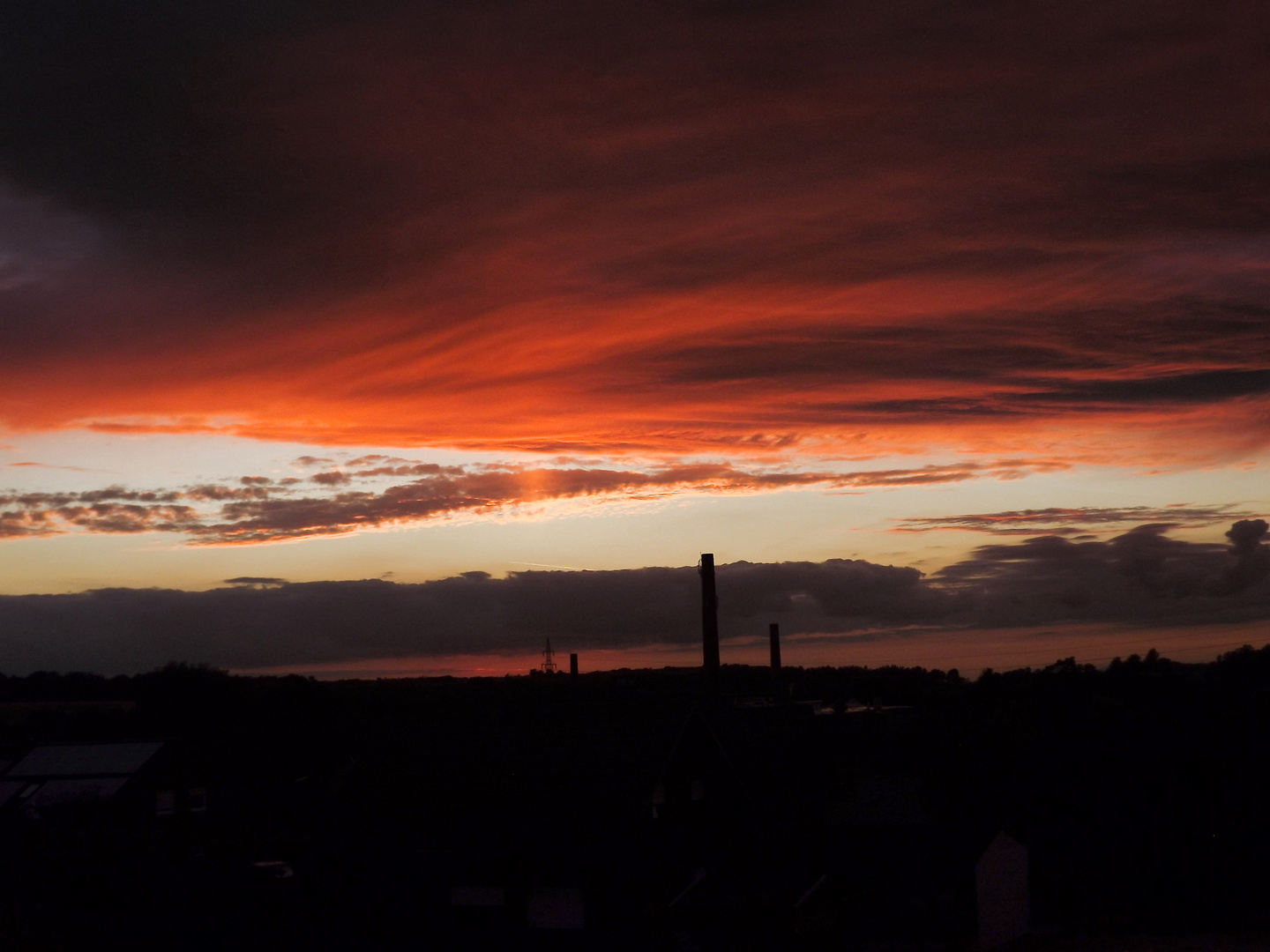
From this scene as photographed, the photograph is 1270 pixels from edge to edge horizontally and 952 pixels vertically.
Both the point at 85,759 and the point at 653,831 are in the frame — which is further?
the point at 85,759

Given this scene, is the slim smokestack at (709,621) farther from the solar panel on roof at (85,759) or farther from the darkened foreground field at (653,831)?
the solar panel on roof at (85,759)

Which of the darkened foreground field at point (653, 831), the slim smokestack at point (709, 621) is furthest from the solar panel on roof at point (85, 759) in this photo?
the slim smokestack at point (709, 621)

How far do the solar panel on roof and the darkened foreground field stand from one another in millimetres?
194

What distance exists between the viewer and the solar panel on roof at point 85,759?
56.2 metres

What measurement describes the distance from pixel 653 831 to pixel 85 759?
32824 mm

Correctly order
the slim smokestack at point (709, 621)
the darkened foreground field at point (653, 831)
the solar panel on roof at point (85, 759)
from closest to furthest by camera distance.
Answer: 1. the darkened foreground field at point (653, 831)
2. the solar panel on roof at point (85, 759)
3. the slim smokestack at point (709, 621)

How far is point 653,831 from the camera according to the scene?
40.1 metres

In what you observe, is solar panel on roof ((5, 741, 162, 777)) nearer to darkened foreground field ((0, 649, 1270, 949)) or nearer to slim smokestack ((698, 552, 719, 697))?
darkened foreground field ((0, 649, 1270, 949))

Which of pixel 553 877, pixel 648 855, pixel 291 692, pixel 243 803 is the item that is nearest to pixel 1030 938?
pixel 648 855

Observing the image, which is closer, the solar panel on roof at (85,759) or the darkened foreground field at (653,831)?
the darkened foreground field at (653,831)

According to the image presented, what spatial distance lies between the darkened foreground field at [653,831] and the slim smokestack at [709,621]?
4118 mm

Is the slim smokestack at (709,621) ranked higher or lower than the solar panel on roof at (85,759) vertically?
higher

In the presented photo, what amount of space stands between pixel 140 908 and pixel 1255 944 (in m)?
40.3

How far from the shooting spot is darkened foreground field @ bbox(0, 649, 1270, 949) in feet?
122
